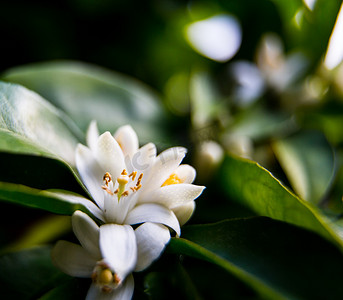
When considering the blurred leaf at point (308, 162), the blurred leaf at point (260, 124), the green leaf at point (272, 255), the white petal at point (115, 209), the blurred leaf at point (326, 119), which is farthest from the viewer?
the blurred leaf at point (326, 119)

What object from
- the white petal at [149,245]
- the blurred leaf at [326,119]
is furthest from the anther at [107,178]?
the blurred leaf at [326,119]

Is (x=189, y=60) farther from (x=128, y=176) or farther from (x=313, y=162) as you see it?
(x=128, y=176)

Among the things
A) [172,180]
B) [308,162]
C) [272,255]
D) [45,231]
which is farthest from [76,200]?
[308,162]

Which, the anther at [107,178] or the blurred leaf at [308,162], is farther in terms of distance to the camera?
the blurred leaf at [308,162]

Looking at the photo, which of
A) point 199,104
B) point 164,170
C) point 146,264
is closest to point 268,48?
point 199,104

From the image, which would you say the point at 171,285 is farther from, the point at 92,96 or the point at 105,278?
Result: the point at 92,96

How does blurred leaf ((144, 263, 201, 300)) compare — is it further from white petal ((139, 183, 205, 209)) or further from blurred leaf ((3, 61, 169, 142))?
blurred leaf ((3, 61, 169, 142))

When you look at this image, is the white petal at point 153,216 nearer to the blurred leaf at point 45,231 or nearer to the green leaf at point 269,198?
the green leaf at point 269,198
